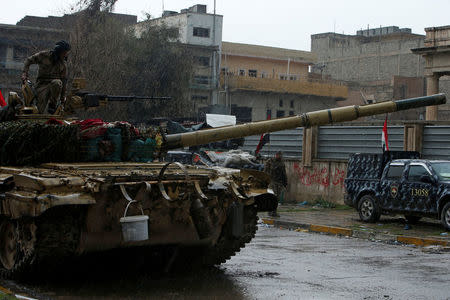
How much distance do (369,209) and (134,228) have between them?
32.2ft

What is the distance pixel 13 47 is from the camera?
1783 inches

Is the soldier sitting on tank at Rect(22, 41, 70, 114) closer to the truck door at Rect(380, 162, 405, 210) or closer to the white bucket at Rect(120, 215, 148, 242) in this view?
the white bucket at Rect(120, 215, 148, 242)

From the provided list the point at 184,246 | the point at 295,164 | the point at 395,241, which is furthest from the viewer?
the point at 295,164

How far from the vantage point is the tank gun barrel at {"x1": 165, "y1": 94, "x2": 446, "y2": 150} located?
10.5 m

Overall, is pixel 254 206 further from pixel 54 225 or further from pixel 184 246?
pixel 54 225

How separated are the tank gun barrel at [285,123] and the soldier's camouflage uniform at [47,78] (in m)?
1.79

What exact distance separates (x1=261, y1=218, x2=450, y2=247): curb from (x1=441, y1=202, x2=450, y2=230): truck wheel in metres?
1.26

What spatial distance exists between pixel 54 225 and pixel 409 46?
53048mm

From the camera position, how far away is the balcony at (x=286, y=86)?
5162 cm

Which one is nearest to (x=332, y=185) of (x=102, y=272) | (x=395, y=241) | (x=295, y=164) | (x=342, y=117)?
(x=295, y=164)

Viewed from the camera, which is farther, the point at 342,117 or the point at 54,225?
the point at 342,117

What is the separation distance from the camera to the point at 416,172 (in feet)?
53.3

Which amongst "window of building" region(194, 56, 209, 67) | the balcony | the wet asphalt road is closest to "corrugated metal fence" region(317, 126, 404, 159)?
the wet asphalt road

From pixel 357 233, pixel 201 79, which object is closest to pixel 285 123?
pixel 357 233
